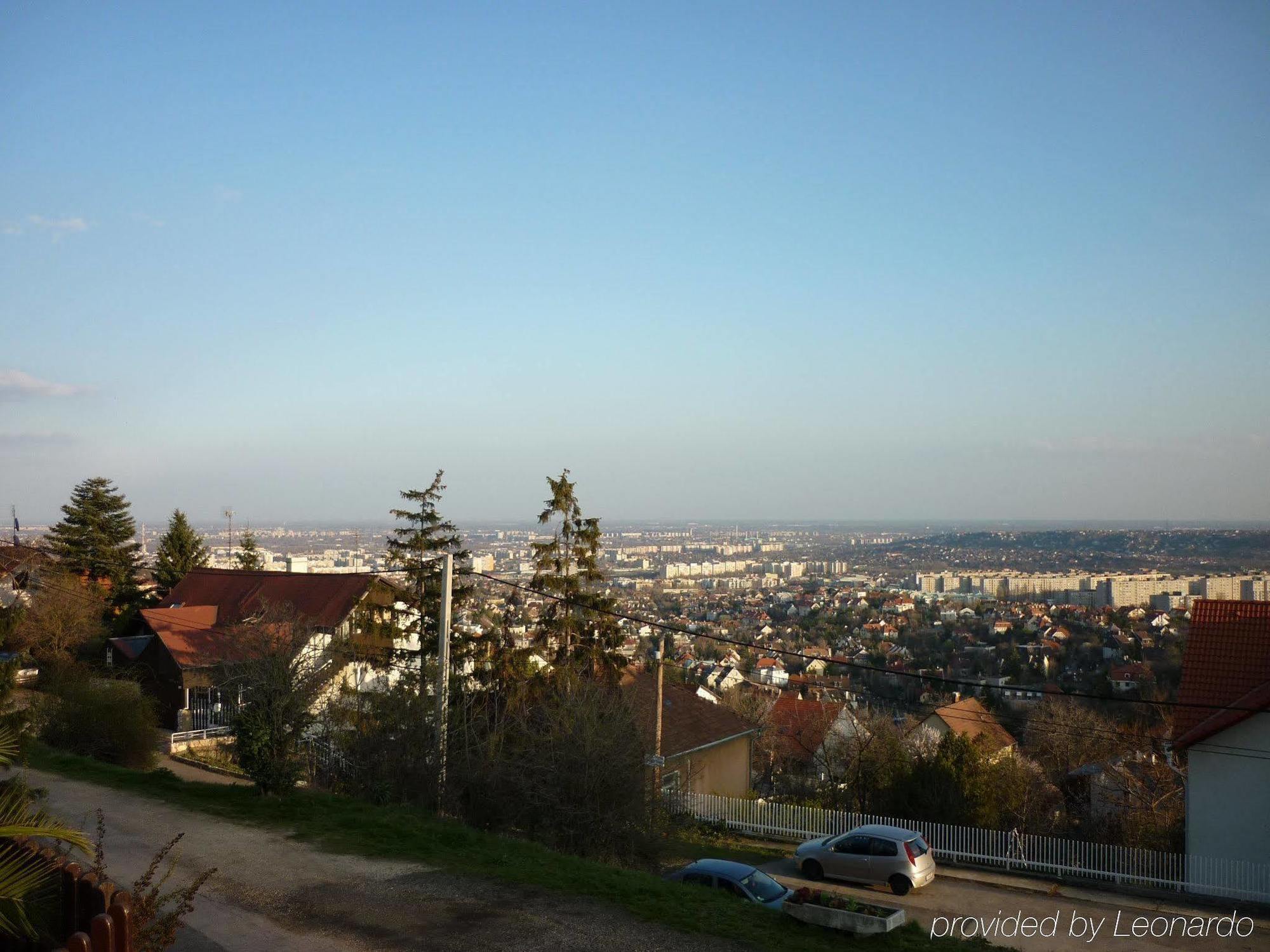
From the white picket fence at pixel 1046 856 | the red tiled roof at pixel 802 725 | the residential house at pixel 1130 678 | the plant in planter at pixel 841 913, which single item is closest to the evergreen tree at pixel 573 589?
the white picket fence at pixel 1046 856

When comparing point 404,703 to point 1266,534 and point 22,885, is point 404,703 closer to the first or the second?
point 22,885

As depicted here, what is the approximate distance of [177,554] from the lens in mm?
46656

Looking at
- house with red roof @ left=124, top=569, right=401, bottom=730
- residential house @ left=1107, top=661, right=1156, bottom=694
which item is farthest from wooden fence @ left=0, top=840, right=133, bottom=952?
residential house @ left=1107, top=661, right=1156, bottom=694

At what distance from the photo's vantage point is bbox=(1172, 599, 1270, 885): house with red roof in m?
19.5

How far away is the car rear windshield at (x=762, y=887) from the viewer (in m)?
13.4

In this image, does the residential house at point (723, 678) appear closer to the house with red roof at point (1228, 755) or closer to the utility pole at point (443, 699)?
the house with red roof at point (1228, 755)

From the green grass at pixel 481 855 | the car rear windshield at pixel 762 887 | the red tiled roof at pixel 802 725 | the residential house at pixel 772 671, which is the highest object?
the green grass at pixel 481 855

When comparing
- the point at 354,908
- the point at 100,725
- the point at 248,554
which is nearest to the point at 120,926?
the point at 354,908

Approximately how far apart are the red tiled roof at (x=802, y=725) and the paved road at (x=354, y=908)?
24307 millimetres

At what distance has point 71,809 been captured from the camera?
13906 millimetres

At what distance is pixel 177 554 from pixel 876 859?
39.8 metres

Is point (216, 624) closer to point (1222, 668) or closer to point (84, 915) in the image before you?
point (1222, 668)

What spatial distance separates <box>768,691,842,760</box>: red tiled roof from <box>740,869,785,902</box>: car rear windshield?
63.8 feet

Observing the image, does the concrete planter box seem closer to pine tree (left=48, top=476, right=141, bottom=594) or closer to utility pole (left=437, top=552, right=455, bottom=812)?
utility pole (left=437, top=552, right=455, bottom=812)
